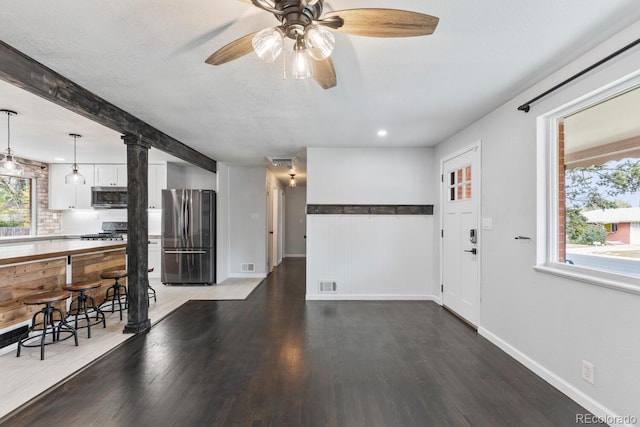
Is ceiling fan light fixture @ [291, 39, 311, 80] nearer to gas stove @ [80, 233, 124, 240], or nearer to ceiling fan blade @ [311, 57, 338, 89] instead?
ceiling fan blade @ [311, 57, 338, 89]

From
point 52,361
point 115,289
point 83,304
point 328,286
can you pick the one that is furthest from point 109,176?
point 328,286

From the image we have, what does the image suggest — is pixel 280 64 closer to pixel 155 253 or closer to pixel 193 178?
pixel 193 178

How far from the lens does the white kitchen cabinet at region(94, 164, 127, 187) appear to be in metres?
6.13

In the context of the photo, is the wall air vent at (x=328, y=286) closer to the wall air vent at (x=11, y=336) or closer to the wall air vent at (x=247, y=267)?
the wall air vent at (x=247, y=267)

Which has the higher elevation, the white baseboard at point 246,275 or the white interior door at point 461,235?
the white interior door at point 461,235

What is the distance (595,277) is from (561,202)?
668 mm

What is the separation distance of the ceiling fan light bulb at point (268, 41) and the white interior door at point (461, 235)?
2.83 metres

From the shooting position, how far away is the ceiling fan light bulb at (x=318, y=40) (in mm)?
1360

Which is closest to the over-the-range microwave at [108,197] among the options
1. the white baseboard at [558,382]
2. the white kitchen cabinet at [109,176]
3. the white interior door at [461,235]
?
the white kitchen cabinet at [109,176]

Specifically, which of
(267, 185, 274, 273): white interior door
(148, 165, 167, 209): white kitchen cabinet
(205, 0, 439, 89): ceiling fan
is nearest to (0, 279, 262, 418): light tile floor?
(148, 165, 167, 209): white kitchen cabinet

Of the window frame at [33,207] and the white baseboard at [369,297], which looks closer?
the white baseboard at [369,297]

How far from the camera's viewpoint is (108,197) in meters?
6.07

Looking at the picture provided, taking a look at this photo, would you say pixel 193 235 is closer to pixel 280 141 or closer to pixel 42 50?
pixel 280 141

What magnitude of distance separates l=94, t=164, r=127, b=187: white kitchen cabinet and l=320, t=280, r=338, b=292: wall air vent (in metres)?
4.57
